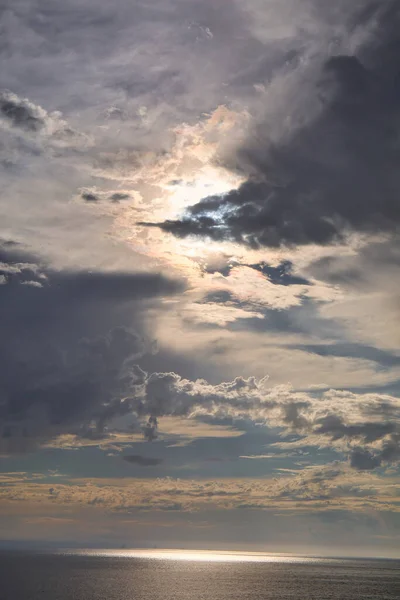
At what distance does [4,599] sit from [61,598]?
2182 centimetres

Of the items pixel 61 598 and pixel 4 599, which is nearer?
pixel 4 599

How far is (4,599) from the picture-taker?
599ft

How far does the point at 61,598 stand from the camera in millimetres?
198125
